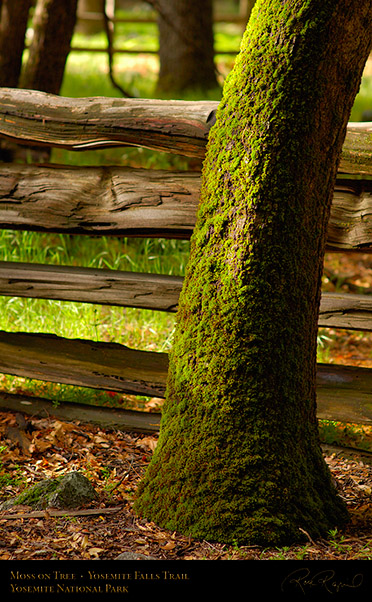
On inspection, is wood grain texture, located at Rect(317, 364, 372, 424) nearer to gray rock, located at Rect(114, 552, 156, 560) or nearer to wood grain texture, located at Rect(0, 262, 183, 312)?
wood grain texture, located at Rect(0, 262, 183, 312)

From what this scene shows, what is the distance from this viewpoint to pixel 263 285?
2.24 m

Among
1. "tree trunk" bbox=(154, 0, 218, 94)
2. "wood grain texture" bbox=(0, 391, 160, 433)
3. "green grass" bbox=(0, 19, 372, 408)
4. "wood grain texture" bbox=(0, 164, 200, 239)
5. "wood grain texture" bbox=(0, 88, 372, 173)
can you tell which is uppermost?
"tree trunk" bbox=(154, 0, 218, 94)

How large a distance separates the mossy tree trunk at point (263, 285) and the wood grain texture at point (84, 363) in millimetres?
1067

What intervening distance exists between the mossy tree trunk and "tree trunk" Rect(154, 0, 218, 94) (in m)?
7.21

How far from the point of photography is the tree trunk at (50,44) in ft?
17.2

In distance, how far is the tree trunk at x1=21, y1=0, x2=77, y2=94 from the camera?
523 centimetres

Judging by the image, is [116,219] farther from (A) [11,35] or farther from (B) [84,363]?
→ (A) [11,35]

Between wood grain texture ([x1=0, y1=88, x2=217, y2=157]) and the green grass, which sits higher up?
wood grain texture ([x1=0, y1=88, x2=217, y2=157])

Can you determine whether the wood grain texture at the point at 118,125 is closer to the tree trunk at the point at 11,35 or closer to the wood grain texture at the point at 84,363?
the wood grain texture at the point at 84,363

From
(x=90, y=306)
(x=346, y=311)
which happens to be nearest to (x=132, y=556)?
(x=346, y=311)

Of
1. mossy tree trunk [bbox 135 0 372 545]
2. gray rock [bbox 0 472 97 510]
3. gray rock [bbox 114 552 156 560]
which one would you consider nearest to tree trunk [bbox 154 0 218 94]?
mossy tree trunk [bbox 135 0 372 545]

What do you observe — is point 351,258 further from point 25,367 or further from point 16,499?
point 16,499

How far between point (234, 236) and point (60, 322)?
2377 millimetres
